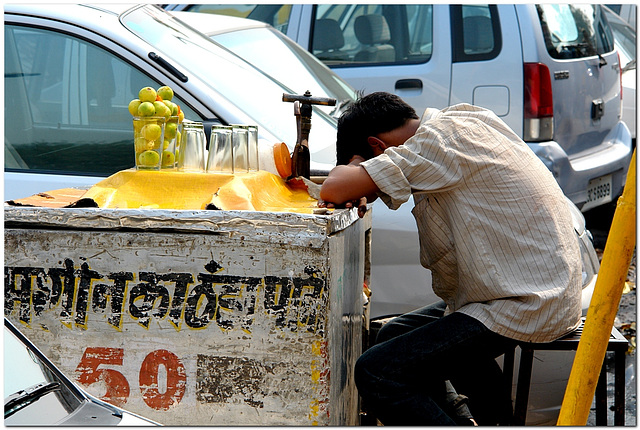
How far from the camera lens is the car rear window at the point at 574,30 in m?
4.99

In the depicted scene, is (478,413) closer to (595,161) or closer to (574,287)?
(574,287)

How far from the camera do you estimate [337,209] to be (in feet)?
7.66

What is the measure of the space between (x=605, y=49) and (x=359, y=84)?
1896 millimetres

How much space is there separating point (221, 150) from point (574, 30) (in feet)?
12.0

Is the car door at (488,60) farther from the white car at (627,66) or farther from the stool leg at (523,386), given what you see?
the stool leg at (523,386)

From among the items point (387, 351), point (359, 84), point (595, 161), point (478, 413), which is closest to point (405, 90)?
point (359, 84)

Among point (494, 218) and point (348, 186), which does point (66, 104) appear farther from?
point (494, 218)

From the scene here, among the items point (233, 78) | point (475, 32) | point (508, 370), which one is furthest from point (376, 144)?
point (475, 32)

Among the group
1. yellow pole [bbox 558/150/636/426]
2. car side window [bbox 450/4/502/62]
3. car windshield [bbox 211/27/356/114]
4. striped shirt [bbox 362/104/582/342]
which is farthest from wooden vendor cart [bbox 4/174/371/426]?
car side window [bbox 450/4/502/62]

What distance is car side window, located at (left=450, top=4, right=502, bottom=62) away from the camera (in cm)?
502

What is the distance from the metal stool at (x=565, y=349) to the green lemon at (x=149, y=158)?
1.33 meters

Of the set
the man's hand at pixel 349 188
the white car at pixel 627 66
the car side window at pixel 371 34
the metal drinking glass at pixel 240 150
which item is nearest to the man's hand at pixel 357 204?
the man's hand at pixel 349 188

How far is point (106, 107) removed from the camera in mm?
3264

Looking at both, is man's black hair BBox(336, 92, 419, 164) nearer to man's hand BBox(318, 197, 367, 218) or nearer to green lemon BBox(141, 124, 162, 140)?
man's hand BBox(318, 197, 367, 218)
